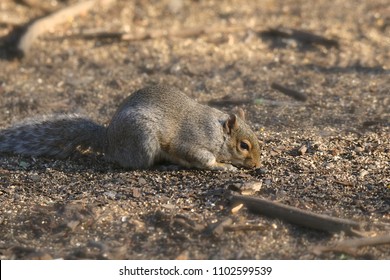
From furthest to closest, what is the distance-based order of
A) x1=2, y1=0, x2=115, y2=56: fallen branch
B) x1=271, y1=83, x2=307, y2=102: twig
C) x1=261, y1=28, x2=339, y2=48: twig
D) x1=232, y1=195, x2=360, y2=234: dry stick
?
x1=261, y1=28, x2=339, y2=48: twig
x1=2, y1=0, x2=115, y2=56: fallen branch
x1=271, y1=83, x2=307, y2=102: twig
x1=232, y1=195, x2=360, y2=234: dry stick

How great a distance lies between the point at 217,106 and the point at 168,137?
2.08m

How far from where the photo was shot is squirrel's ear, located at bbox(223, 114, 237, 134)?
667cm

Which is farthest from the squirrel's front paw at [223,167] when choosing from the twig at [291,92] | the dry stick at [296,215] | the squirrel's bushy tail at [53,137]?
the twig at [291,92]

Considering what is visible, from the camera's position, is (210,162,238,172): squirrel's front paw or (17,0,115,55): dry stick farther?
(17,0,115,55): dry stick

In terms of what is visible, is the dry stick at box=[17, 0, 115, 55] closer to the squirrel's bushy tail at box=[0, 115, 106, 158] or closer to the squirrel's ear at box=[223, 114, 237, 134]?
the squirrel's bushy tail at box=[0, 115, 106, 158]

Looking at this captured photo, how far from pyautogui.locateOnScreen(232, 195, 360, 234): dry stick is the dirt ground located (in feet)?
0.17

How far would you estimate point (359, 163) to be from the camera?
6711mm

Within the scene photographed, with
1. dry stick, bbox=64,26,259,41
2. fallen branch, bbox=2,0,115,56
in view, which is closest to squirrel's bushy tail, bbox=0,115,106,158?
fallen branch, bbox=2,0,115,56

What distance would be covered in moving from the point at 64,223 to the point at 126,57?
4991mm

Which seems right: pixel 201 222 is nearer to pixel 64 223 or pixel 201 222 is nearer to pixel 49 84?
pixel 64 223

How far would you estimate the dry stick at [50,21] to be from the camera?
33.9 ft

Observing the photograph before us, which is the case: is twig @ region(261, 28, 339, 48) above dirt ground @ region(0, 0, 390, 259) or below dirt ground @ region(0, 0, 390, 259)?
above

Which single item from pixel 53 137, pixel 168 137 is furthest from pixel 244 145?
pixel 53 137

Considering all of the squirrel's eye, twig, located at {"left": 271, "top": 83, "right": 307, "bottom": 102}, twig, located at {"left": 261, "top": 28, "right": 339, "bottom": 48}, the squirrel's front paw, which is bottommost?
the squirrel's front paw
